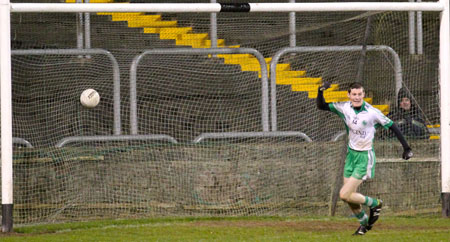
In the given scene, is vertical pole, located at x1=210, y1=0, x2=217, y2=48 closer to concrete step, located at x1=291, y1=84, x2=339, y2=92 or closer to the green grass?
concrete step, located at x1=291, y1=84, x2=339, y2=92

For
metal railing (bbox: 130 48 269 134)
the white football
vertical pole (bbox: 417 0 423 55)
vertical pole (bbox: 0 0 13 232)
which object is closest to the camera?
vertical pole (bbox: 0 0 13 232)

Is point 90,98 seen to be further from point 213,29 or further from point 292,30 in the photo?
point 292,30

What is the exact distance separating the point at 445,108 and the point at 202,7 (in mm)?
3275

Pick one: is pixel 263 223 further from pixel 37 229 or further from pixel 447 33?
pixel 447 33

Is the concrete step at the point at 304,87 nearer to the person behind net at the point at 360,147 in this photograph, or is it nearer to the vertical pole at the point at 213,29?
the vertical pole at the point at 213,29

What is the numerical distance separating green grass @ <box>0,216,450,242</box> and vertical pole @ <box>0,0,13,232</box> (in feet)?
1.00

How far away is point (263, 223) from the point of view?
9.61m

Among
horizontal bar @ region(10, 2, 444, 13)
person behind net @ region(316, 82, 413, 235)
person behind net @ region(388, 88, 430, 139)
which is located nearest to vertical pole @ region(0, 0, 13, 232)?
horizontal bar @ region(10, 2, 444, 13)

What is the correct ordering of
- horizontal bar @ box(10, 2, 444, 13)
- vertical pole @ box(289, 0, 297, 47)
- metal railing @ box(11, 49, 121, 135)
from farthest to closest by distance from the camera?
1. vertical pole @ box(289, 0, 297, 47)
2. metal railing @ box(11, 49, 121, 135)
3. horizontal bar @ box(10, 2, 444, 13)

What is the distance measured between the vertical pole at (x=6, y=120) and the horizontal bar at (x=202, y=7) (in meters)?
0.24

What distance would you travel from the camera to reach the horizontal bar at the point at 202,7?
905 centimetres

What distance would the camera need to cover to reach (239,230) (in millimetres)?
8844

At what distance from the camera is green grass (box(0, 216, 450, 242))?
810 centimetres

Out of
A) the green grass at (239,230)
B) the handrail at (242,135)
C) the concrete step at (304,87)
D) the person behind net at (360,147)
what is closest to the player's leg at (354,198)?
the person behind net at (360,147)
